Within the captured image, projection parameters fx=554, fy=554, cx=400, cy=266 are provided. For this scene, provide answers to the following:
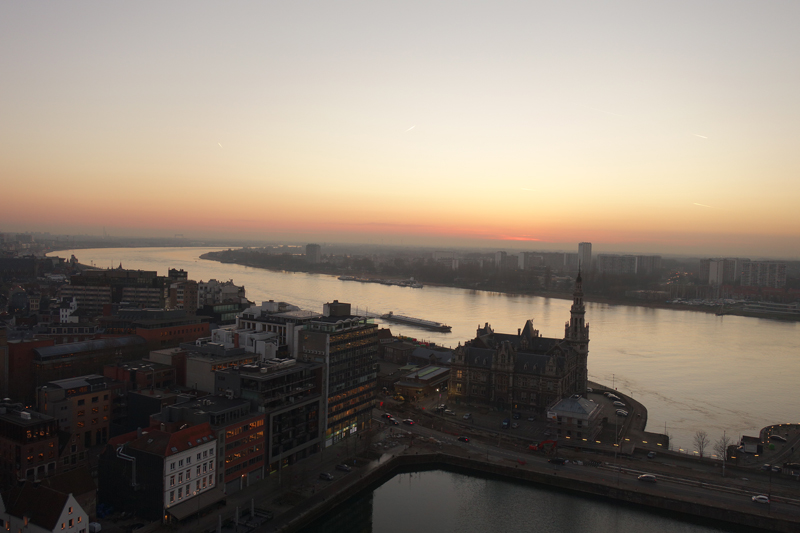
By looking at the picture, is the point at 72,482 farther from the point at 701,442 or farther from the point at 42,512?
the point at 701,442

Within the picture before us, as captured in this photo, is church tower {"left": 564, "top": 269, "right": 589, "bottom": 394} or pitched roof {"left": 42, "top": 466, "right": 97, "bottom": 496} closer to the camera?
pitched roof {"left": 42, "top": 466, "right": 97, "bottom": 496}

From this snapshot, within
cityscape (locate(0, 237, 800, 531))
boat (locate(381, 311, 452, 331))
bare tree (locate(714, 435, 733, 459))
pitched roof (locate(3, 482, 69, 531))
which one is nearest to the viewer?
pitched roof (locate(3, 482, 69, 531))

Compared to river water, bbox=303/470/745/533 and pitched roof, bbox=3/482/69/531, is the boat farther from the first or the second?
pitched roof, bbox=3/482/69/531

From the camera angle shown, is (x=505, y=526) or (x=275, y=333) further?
(x=275, y=333)

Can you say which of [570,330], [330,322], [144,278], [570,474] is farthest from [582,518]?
[144,278]

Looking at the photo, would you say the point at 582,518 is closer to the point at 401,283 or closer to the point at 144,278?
the point at 144,278

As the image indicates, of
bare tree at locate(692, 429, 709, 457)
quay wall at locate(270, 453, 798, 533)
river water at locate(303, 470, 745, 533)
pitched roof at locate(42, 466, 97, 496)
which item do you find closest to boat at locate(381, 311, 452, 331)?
bare tree at locate(692, 429, 709, 457)

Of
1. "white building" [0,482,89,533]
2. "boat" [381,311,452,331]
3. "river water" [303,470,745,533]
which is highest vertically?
"white building" [0,482,89,533]

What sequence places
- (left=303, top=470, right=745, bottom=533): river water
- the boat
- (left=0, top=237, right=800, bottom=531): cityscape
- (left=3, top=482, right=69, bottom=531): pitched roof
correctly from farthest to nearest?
the boat < (left=303, top=470, right=745, bottom=533): river water < (left=0, top=237, right=800, bottom=531): cityscape < (left=3, top=482, right=69, bottom=531): pitched roof

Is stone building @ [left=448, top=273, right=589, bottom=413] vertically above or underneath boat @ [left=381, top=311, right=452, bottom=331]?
above
